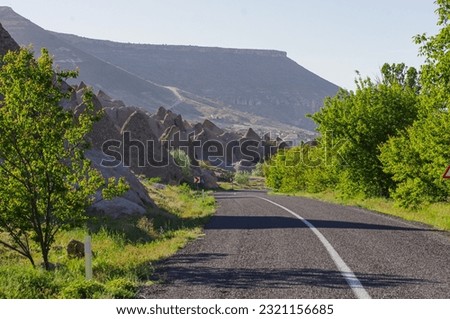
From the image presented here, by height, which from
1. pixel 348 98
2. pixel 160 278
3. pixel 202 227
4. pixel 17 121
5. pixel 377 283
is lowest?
pixel 202 227

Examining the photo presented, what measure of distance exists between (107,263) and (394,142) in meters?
16.4

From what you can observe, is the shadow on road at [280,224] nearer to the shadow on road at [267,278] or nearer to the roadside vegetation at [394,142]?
the roadside vegetation at [394,142]

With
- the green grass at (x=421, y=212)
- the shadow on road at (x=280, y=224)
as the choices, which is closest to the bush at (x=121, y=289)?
the shadow on road at (x=280, y=224)

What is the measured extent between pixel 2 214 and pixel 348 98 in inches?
993

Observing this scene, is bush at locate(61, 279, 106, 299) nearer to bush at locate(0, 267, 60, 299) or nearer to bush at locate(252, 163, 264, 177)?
bush at locate(0, 267, 60, 299)

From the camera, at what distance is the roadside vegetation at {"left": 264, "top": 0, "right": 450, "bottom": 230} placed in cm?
1795

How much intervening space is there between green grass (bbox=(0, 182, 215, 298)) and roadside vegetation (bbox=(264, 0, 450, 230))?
8964 mm

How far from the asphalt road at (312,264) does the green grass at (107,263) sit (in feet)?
1.54

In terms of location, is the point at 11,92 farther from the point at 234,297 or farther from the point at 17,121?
the point at 234,297

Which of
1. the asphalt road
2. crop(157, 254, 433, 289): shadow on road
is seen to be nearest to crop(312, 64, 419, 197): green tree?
the asphalt road

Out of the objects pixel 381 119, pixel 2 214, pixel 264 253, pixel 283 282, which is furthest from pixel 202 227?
pixel 381 119

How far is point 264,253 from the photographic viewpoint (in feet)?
40.4

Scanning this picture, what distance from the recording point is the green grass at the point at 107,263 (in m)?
8.33

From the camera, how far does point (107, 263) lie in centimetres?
1165
